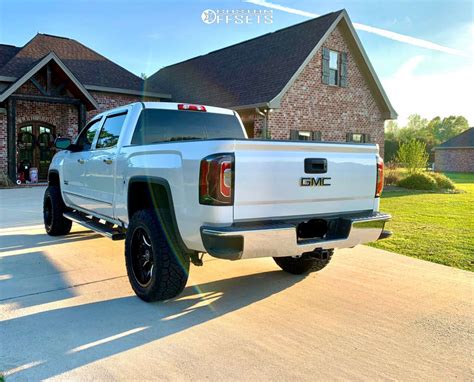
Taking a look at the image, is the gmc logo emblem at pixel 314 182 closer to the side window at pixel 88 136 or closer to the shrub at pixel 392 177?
the side window at pixel 88 136

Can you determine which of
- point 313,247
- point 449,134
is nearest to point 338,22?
point 313,247

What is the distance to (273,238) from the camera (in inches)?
143

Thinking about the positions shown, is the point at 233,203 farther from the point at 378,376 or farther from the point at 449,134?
the point at 449,134

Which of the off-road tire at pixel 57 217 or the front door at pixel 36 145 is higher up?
the front door at pixel 36 145

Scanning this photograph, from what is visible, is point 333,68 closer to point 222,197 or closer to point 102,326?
point 222,197

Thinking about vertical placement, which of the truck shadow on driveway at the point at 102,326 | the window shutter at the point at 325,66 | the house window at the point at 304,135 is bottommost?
the truck shadow on driveway at the point at 102,326

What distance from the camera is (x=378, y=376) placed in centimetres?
299

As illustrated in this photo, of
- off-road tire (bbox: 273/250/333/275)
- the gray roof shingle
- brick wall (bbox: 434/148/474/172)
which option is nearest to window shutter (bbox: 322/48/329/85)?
the gray roof shingle

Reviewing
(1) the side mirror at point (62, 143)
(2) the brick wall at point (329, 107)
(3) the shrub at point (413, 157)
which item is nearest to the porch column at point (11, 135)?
(2) the brick wall at point (329, 107)

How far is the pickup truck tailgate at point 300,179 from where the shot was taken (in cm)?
362

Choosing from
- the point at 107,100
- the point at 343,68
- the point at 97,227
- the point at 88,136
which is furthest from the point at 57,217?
the point at 343,68

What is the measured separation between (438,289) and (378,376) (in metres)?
2.31

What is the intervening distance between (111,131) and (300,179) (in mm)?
2930

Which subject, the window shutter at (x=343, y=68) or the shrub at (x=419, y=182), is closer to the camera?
the shrub at (x=419, y=182)
